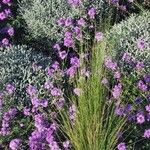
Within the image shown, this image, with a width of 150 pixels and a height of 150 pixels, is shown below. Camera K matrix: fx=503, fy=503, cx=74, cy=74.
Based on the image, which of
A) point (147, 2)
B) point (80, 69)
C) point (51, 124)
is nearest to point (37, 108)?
point (51, 124)

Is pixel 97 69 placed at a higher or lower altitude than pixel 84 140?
higher

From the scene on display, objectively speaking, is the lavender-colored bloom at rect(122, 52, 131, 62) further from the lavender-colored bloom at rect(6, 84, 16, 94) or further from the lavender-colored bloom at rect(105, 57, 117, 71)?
the lavender-colored bloom at rect(6, 84, 16, 94)

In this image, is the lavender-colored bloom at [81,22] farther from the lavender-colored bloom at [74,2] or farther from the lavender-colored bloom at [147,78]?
the lavender-colored bloom at [147,78]

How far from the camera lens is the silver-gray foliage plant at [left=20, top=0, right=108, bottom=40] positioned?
5.80 m

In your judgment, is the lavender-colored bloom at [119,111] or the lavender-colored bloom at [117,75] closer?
the lavender-colored bloom at [119,111]

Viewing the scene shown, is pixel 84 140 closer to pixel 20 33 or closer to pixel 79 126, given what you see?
pixel 79 126

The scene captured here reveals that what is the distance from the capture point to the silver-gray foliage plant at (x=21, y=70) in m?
4.74

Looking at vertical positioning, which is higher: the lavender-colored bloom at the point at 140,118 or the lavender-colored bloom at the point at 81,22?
the lavender-colored bloom at the point at 81,22

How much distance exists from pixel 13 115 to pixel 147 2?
8.42ft

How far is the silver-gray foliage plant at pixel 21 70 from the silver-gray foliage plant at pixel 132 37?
2.42 ft

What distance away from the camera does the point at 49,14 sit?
586 cm

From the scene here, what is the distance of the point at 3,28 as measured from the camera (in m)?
5.88

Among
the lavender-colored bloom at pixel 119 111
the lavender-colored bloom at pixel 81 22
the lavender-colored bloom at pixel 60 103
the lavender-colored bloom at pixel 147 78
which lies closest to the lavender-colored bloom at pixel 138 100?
the lavender-colored bloom at pixel 147 78

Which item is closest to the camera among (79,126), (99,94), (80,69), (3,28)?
(79,126)
